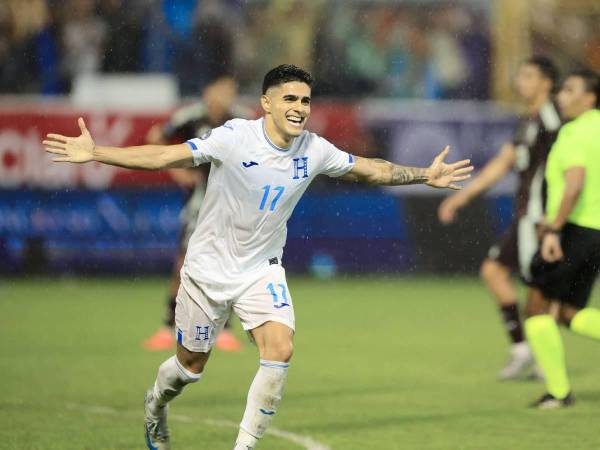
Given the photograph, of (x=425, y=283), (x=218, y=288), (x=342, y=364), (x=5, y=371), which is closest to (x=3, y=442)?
(x=218, y=288)

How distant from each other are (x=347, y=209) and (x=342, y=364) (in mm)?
7081

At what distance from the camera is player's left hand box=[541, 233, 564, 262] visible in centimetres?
925

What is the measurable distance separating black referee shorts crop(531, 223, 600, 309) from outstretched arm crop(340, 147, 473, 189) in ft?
6.21

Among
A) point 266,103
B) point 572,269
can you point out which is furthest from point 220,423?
point 572,269

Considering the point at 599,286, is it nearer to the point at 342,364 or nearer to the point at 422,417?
the point at 342,364

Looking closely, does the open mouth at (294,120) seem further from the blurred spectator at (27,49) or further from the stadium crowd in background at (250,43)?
the blurred spectator at (27,49)

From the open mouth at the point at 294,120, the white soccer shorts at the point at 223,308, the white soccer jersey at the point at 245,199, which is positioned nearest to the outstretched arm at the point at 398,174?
the white soccer jersey at the point at 245,199

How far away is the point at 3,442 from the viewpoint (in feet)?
25.8

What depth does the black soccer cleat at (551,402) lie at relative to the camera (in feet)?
30.6

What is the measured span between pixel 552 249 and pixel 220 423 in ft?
8.44

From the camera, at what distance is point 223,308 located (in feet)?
24.2

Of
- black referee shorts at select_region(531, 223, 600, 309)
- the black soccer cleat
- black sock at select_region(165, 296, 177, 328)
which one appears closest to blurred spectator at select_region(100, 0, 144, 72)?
black sock at select_region(165, 296, 177, 328)

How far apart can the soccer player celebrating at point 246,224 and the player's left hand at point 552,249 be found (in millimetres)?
2228

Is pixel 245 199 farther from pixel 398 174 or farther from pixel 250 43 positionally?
pixel 250 43
